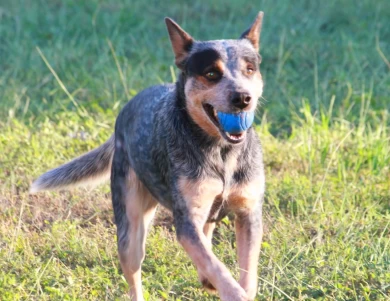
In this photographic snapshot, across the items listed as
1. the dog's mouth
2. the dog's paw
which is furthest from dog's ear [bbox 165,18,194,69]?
the dog's paw

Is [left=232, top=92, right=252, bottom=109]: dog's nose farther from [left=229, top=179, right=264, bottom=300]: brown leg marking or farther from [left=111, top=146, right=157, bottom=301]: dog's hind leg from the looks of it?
[left=111, top=146, right=157, bottom=301]: dog's hind leg

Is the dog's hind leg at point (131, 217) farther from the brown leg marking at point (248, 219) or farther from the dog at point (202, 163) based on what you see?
the brown leg marking at point (248, 219)

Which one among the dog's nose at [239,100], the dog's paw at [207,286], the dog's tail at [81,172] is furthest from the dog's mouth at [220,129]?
the dog's tail at [81,172]

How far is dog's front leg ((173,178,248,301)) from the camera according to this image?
4320 mm

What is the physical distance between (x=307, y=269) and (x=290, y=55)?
4.64 meters

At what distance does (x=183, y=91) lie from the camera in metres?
4.93

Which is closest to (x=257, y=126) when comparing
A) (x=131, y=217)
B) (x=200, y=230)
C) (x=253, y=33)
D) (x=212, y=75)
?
(x=253, y=33)

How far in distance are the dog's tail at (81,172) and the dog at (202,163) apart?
0.52 meters

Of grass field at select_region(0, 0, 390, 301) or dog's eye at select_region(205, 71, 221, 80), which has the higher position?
dog's eye at select_region(205, 71, 221, 80)

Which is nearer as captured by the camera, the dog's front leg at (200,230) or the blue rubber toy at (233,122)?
the dog's front leg at (200,230)

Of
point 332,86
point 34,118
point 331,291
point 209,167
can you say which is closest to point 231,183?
point 209,167

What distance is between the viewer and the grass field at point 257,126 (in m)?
5.22

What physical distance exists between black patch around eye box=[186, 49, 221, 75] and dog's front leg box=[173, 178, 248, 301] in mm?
579

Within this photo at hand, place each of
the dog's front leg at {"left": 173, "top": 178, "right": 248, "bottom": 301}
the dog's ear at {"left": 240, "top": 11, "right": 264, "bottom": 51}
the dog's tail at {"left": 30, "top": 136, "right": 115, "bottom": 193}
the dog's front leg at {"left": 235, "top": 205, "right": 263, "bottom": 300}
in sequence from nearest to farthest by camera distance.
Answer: the dog's front leg at {"left": 173, "top": 178, "right": 248, "bottom": 301}, the dog's front leg at {"left": 235, "top": 205, "right": 263, "bottom": 300}, the dog's ear at {"left": 240, "top": 11, "right": 264, "bottom": 51}, the dog's tail at {"left": 30, "top": 136, "right": 115, "bottom": 193}
